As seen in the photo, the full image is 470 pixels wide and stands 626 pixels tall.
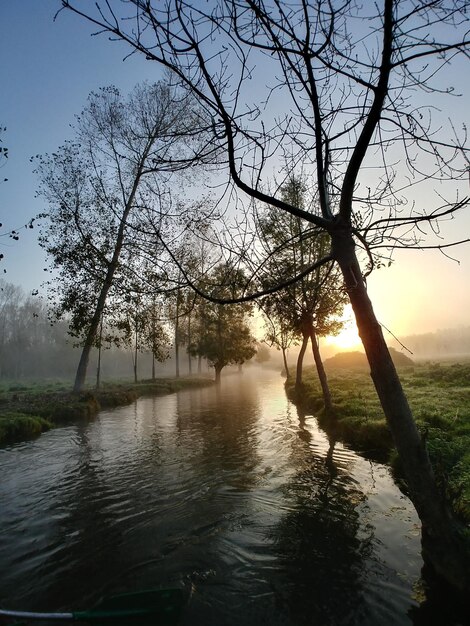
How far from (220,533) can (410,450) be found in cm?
378

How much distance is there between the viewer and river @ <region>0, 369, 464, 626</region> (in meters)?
4.48

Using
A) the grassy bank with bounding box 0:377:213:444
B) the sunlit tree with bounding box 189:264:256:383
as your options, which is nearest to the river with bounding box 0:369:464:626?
the grassy bank with bounding box 0:377:213:444

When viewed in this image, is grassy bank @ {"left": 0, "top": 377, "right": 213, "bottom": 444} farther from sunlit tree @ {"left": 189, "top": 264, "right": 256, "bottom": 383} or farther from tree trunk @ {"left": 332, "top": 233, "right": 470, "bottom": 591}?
sunlit tree @ {"left": 189, "top": 264, "right": 256, "bottom": 383}

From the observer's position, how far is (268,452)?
11.4 m

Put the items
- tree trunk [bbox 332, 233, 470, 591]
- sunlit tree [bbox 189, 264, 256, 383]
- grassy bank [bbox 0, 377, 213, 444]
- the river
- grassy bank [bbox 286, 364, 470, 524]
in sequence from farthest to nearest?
sunlit tree [bbox 189, 264, 256, 383] < grassy bank [bbox 0, 377, 213, 444] < grassy bank [bbox 286, 364, 470, 524] < the river < tree trunk [bbox 332, 233, 470, 591]

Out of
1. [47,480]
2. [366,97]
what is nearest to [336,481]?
[47,480]

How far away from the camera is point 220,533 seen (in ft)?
20.4

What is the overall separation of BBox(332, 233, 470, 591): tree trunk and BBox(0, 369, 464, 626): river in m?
0.65

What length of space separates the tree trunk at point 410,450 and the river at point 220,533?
0.65 meters

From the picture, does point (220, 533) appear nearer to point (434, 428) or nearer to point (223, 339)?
point (434, 428)

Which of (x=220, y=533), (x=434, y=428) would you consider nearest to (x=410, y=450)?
(x=220, y=533)

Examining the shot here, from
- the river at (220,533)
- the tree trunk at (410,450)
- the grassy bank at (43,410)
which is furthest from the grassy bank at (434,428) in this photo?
the grassy bank at (43,410)

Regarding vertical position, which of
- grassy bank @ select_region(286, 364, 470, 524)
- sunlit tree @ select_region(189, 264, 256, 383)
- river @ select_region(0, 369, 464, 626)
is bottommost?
river @ select_region(0, 369, 464, 626)

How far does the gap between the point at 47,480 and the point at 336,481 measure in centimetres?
728
